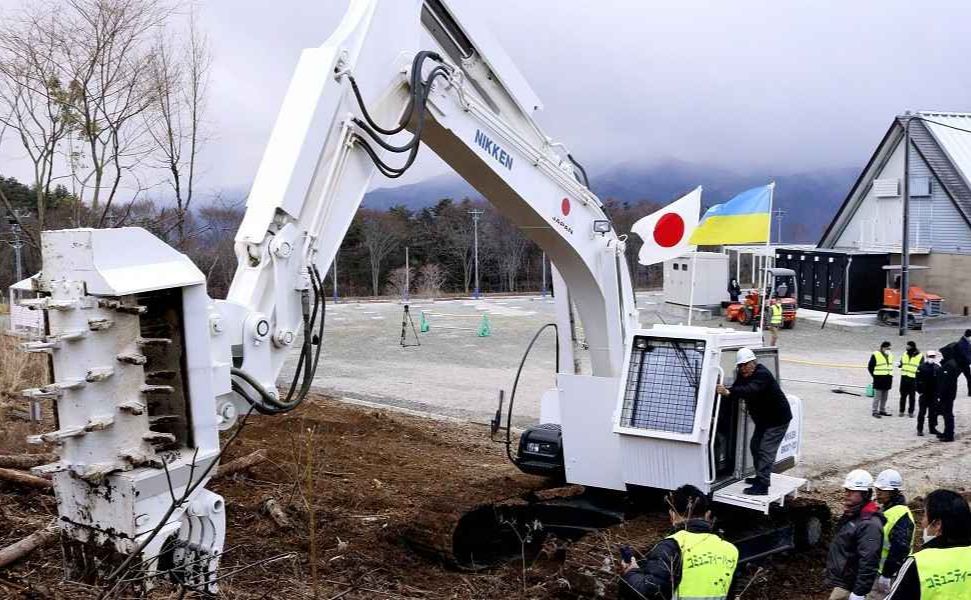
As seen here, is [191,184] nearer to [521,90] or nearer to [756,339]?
[521,90]

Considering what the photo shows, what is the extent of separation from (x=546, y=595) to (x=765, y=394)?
2.58 m

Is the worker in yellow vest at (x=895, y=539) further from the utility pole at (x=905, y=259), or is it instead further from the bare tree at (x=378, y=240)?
the bare tree at (x=378, y=240)

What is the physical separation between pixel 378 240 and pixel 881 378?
173 ft

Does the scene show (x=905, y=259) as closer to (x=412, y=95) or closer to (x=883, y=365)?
(x=883, y=365)

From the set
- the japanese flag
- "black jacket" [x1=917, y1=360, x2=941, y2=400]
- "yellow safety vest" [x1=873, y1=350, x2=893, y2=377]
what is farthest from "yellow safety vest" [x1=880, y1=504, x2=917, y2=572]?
"yellow safety vest" [x1=873, y1=350, x2=893, y2=377]

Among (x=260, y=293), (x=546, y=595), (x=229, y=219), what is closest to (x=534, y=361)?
(x=229, y=219)

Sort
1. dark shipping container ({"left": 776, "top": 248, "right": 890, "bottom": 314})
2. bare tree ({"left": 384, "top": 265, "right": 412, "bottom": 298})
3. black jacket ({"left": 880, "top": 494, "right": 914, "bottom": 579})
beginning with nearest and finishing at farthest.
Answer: black jacket ({"left": 880, "top": 494, "right": 914, "bottom": 579})
dark shipping container ({"left": 776, "top": 248, "right": 890, "bottom": 314})
bare tree ({"left": 384, "top": 265, "right": 412, "bottom": 298})

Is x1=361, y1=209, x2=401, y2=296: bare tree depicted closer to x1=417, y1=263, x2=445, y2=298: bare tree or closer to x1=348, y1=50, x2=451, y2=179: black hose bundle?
x1=417, y1=263, x2=445, y2=298: bare tree

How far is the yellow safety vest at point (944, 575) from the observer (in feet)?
13.5

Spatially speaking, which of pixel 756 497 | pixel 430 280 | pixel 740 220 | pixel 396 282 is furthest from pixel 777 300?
pixel 396 282

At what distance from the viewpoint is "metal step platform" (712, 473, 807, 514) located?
23.8 feet

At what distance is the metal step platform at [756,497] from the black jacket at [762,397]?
1.91 feet

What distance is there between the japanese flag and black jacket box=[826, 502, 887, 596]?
346 centimetres

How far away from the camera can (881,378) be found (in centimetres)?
1562
